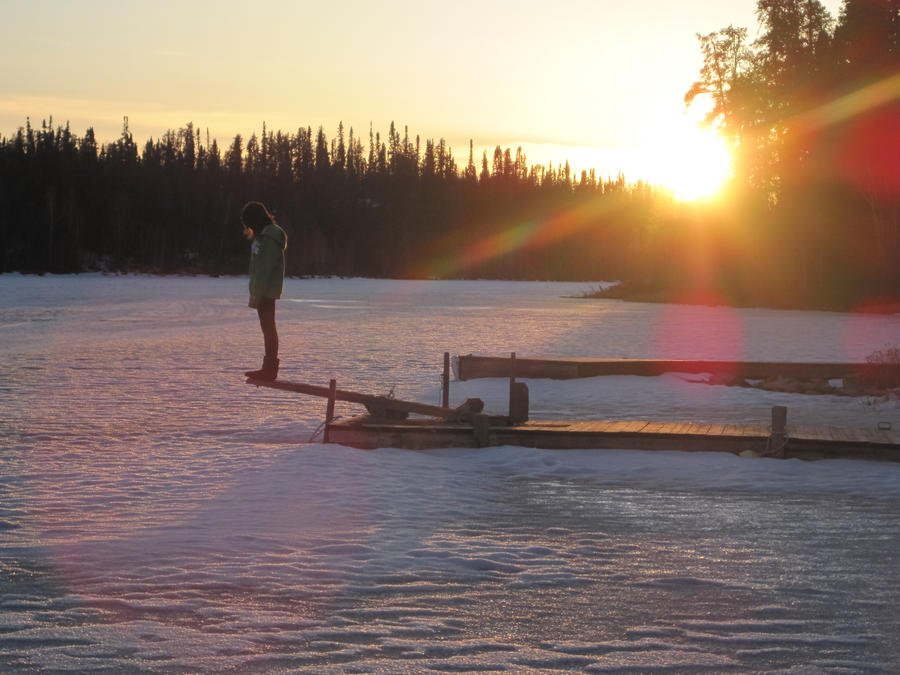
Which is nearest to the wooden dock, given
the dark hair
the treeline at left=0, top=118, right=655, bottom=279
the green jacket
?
the green jacket

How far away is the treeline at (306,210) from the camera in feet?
367

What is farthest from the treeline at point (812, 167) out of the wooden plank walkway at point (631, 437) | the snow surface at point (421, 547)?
the wooden plank walkway at point (631, 437)

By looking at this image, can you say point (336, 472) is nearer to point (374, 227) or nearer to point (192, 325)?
point (192, 325)

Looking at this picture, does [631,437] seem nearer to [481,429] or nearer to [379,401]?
[481,429]

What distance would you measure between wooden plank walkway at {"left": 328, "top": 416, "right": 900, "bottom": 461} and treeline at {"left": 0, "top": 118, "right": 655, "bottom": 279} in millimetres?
97762

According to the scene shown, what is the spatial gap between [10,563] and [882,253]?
39602 millimetres

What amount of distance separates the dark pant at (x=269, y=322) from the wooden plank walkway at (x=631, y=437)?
40.5 inches

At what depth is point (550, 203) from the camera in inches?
7426

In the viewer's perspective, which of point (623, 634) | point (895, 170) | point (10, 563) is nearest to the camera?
point (623, 634)

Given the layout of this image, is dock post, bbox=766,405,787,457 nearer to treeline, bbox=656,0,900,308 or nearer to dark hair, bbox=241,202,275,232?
dark hair, bbox=241,202,275,232

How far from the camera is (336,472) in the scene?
9039mm

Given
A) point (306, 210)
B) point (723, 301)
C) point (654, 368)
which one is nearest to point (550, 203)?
point (306, 210)

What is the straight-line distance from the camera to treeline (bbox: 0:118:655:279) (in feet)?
367

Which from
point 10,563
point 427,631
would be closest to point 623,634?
point 427,631
